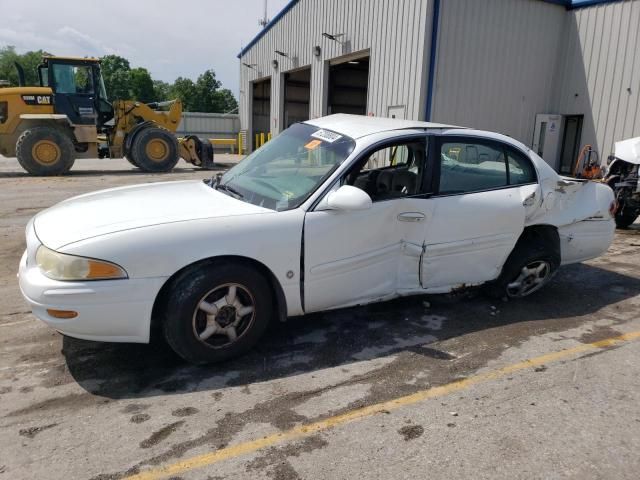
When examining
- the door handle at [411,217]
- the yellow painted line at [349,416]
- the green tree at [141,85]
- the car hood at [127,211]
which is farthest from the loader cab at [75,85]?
the green tree at [141,85]

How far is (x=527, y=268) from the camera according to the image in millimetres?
4727

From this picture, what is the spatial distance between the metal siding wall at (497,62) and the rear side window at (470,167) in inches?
369

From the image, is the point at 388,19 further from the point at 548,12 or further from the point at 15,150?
the point at 15,150

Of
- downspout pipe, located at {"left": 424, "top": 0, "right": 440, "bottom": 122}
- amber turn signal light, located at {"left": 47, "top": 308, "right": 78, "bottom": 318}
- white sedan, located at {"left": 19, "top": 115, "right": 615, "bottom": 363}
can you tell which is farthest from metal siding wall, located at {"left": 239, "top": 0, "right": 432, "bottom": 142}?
amber turn signal light, located at {"left": 47, "top": 308, "right": 78, "bottom": 318}

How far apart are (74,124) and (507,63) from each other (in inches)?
499

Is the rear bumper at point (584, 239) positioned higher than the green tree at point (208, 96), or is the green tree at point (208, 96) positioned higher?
the green tree at point (208, 96)

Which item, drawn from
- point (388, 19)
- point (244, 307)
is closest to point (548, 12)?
point (388, 19)

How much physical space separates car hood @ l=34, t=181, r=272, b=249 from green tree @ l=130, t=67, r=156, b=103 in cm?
8713

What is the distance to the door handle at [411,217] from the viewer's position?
12.9ft

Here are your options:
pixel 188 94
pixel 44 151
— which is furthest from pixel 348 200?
pixel 188 94

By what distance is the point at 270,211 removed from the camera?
3492 mm

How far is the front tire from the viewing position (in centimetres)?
316

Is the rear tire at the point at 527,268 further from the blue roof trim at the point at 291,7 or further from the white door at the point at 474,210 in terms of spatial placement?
the blue roof trim at the point at 291,7

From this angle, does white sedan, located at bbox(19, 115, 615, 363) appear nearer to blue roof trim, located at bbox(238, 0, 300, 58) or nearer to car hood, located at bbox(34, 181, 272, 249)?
car hood, located at bbox(34, 181, 272, 249)
